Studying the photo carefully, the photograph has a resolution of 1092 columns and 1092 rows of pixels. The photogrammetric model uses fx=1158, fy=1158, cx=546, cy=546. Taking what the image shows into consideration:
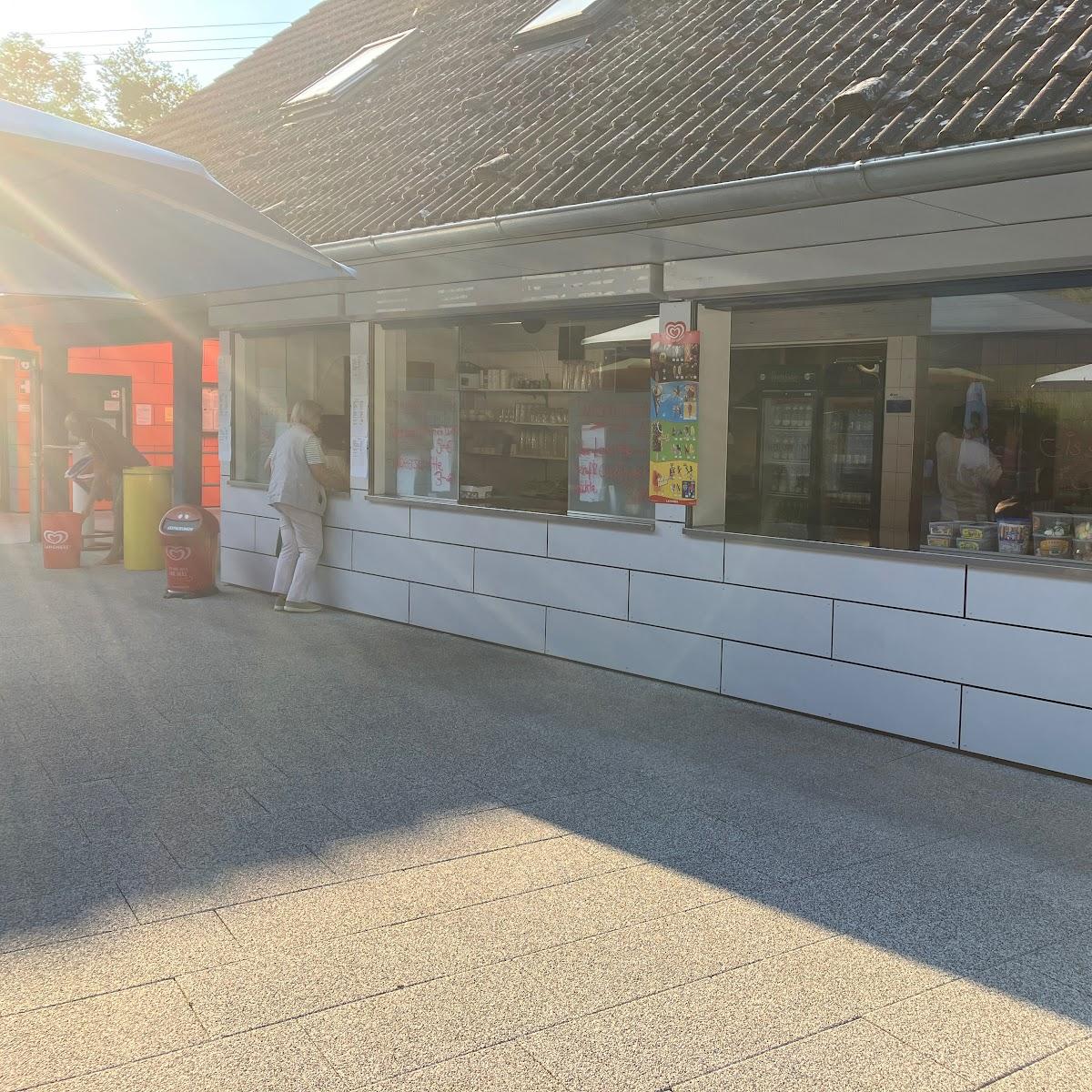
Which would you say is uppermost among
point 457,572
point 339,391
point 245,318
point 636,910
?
point 245,318

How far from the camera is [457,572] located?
8.68 m

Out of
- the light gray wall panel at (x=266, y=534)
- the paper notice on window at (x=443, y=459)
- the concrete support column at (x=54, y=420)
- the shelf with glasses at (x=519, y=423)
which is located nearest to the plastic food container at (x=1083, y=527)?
the shelf with glasses at (x=519, y=423)

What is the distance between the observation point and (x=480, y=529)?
8.47m

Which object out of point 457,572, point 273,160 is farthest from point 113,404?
point 457,572

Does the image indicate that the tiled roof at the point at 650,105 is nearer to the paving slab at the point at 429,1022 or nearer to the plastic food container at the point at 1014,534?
the plastic food container at the point at 1014,534

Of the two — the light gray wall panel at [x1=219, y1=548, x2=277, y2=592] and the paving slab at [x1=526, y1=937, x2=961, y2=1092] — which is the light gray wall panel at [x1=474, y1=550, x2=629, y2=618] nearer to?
the light gray wall panel at [x1=219, y1=548, x2=277, y2=592]

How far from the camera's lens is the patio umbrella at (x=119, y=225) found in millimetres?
4504

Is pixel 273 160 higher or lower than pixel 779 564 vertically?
higher

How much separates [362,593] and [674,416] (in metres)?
3.57

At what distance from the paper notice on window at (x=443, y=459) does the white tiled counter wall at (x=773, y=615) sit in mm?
258

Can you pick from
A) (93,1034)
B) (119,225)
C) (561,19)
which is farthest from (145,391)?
(93,1034)

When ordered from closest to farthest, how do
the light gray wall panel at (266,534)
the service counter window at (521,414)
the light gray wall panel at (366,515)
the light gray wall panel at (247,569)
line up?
the service counter window at (521,414), the light gray wall panel at (366,515), the light gray wall panel at (266,534), the light gray wall panel at (247,569)

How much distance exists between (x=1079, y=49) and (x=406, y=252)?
160 inches

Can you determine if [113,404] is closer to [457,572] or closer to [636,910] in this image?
[457,572]
